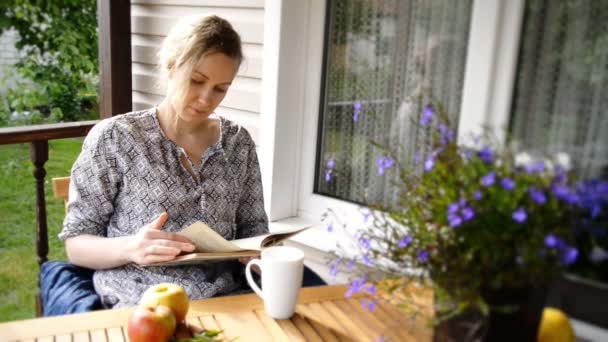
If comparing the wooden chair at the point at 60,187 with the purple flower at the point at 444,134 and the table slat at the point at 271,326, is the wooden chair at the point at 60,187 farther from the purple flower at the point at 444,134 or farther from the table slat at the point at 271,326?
the purple flower at the point at 444,134

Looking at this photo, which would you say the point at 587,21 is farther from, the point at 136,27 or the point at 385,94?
the point at 136,27

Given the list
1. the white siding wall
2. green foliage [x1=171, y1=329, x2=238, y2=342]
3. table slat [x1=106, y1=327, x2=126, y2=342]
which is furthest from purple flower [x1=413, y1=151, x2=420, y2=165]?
the white siding wall

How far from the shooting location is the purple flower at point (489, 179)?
0.73 meters

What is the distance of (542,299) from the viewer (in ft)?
2.61

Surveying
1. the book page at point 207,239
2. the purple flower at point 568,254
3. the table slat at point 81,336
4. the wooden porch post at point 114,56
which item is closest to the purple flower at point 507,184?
the purple flower at point 568,254

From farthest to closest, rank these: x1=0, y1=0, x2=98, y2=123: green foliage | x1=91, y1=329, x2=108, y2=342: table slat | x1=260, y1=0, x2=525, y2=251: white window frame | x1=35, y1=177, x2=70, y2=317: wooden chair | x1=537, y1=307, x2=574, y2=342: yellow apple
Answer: x1=0, y1=0, x2=98, y2=123: green foliage → x1=260, y1=0, x2=525, y2=251: white window frame → x1=35, y1=177, x2=70, y2=317: wooden chair → x1=91, y1=329, x2=108, y2=342: table slat → x1=537, y1=307, x2=574, y2=342: yellow apple

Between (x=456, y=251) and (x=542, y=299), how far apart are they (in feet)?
0.49

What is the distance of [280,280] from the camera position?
1.16 meters

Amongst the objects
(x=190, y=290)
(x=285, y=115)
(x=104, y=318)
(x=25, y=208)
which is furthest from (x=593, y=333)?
(x=25, y=208)

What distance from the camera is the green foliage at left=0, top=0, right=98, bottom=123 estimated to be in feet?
8.89

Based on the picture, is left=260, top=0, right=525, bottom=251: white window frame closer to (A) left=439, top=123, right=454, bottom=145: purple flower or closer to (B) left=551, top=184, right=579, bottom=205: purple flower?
(A) left=439, top=123, right=454, bottom=145: purple flower

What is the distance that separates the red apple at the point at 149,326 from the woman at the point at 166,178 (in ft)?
1.31

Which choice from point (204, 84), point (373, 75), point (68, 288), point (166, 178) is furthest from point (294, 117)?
point (68, 288)

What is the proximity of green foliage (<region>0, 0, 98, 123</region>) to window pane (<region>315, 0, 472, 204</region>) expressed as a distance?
4.76 feet
